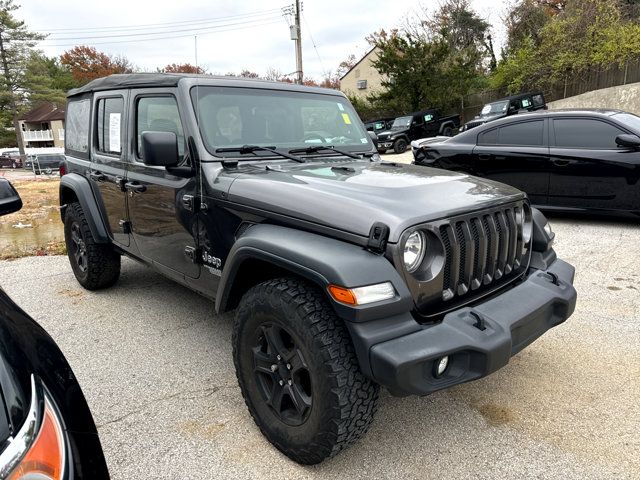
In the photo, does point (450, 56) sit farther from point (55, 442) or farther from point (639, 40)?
point (55, 442)

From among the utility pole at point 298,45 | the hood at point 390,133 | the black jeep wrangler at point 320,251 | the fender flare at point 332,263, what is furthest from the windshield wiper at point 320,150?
the utility pole at point 298,45

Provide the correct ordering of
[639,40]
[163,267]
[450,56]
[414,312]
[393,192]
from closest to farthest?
[414,312]
[393,192]
[163,267]
[639,40]
[450,56]

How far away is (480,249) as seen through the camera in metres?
2.31

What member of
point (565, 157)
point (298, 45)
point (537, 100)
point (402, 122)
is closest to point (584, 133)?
point (565, 157)

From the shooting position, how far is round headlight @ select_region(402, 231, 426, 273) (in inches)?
80.8

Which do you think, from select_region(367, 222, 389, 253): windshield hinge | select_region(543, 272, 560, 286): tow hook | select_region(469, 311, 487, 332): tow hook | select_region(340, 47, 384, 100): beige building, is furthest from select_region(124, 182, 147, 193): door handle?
select_region(340, 47, 384, 100): beige building

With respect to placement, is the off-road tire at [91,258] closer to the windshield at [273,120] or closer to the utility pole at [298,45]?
the windshield at [273,120]

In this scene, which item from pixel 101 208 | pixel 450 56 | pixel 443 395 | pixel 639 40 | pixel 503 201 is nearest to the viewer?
pixel 503 201

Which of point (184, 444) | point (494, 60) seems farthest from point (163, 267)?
point (494, 60)

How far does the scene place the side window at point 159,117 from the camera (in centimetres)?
305

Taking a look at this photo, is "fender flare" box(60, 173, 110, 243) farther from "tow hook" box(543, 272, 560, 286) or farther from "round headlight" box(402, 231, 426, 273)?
"tow hook" box(543, 272, 560, 286)

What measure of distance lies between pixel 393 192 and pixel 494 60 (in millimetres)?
35467

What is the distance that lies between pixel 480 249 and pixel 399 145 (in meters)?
17.9

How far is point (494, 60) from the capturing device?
33312mm
